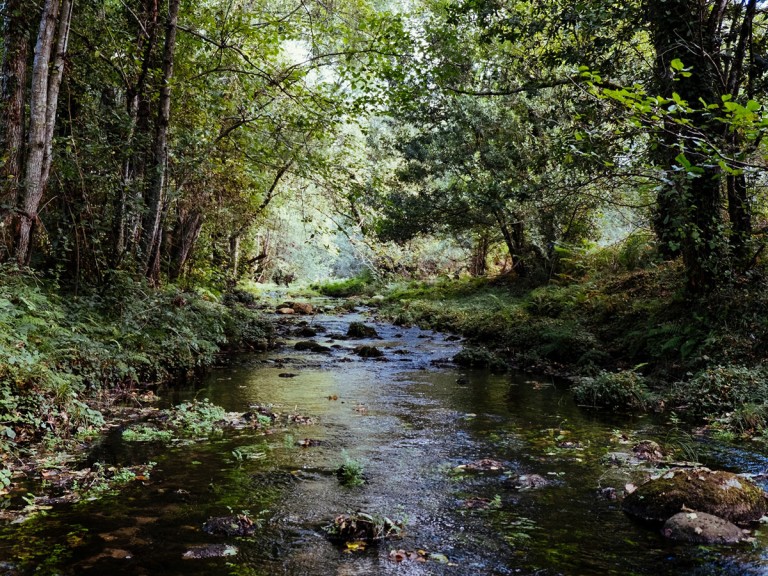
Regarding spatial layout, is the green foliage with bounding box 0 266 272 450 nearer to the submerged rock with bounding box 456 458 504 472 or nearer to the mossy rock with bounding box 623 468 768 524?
the submerged rock with bounding box 456 458 504 472

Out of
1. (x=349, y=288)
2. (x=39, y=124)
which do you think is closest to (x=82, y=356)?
(x=39, y=124)

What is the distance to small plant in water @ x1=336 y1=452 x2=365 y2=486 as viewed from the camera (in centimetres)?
545

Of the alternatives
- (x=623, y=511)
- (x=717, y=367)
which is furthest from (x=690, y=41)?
(x=623, y=511)

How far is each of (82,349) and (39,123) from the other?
323 centimetres

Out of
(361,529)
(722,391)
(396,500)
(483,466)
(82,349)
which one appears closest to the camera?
(361,529)

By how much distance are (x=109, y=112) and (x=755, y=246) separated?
12.3m

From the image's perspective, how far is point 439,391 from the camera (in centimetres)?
1051

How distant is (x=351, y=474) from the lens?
18.3 feet

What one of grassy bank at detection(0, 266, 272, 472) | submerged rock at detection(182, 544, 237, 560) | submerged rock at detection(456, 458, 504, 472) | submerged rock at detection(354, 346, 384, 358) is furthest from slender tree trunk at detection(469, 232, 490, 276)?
submerged rock at detection(182, 544, 237, 560)

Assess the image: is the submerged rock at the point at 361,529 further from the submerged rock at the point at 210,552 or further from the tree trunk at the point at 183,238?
the tree trunk at the point at 183,238

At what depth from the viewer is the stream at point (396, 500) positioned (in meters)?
3.84

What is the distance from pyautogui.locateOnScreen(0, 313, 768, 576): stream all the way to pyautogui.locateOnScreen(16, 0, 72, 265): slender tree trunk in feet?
11.6

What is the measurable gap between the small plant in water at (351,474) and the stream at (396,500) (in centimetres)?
10

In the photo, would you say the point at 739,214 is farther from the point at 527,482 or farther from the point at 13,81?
the point at 13,81
